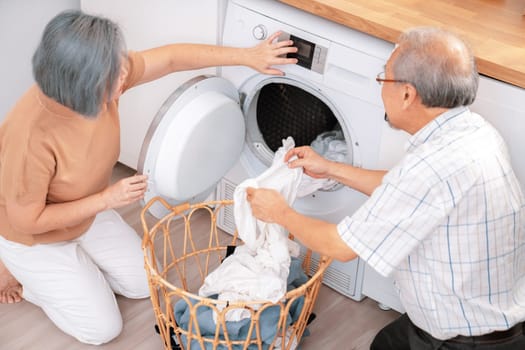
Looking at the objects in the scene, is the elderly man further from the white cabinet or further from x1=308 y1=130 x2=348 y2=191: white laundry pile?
the white cabinet

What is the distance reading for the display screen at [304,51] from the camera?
→ 1.96 m

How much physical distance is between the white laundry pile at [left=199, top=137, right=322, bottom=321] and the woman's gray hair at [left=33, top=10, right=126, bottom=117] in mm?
446

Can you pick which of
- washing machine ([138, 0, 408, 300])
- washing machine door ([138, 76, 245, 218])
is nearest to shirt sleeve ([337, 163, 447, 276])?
washing machine ([138, 0, 408, 300])

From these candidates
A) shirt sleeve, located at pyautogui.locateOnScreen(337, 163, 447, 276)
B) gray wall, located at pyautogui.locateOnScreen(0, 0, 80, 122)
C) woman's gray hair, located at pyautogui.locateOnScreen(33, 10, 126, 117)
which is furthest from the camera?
gray wall, located at pyautogui.locateOnScreen(0, 0, 80, 122)

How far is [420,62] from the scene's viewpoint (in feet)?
4.99

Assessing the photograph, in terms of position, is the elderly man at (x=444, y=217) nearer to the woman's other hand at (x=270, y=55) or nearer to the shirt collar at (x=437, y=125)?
the shirt collar at (x=437, y=125)

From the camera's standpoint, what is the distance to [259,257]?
1.97m

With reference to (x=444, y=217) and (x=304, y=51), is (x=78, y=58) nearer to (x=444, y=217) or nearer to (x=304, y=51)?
(x=304, y=51)

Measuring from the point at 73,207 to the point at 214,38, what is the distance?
2.11ft

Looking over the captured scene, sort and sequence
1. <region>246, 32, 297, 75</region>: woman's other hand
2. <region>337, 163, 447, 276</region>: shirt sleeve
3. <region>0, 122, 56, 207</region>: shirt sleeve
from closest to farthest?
<region>337, 163, 447, 276</region>: shirt sleeve
<region>0, 122, 56, 207</region>: shirt sleeve
<region>246, 32, 297, 75</region>: woman's other hand

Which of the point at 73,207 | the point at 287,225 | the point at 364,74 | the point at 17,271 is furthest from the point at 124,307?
the point at 364,74

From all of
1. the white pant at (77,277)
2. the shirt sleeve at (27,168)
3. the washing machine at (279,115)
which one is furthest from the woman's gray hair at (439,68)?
the white pant at (77,277)

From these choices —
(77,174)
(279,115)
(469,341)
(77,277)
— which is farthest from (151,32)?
(469,341)

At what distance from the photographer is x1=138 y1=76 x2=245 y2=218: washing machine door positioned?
1892mm
